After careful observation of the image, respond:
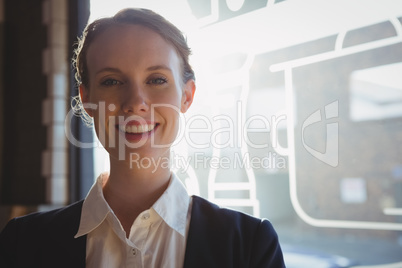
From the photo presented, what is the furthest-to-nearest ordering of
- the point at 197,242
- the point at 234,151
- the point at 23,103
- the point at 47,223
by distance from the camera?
the point at 23,103 → the point at 234,151 → the point at 47,223 → the point at 197,242

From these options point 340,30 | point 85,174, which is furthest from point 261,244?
point 85,174

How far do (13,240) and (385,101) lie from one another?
117 centimetres

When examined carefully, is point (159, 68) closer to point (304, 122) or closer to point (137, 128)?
point (137, 128)

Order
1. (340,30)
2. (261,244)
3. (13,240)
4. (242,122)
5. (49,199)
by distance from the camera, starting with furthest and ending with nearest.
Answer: (49,199) → (242,122) → (340,30) → (13,240) → (261,244)

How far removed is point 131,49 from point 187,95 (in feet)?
0.73

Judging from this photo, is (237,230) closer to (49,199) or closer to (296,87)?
(296,87)

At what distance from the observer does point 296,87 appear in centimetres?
140

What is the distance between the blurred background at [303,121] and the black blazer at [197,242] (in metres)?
0.43

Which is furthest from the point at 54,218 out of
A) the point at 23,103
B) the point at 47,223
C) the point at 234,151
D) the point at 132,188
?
the point at 23,103

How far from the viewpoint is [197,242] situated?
0.94 metres

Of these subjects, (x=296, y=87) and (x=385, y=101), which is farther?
(x=296, y=87)

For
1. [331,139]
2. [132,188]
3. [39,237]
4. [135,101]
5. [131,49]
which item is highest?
[131,49]

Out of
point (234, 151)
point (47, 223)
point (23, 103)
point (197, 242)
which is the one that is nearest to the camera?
point (197, 242)

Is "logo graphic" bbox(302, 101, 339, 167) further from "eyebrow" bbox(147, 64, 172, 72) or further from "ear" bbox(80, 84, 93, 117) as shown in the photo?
"ear" bbox(80, 84, 93, 117)
